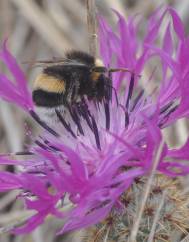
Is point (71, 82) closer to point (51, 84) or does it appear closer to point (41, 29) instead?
point (51, 84)

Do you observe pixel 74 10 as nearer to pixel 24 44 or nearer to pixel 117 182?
pixel 24 44

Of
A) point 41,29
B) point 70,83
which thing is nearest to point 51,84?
point 70,83

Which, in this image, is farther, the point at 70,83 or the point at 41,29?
the point at 41,29

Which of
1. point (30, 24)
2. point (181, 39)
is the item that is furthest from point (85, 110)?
point (30, 24)

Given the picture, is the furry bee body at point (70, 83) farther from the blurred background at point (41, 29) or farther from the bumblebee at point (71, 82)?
the blurred background at point (41, 29)

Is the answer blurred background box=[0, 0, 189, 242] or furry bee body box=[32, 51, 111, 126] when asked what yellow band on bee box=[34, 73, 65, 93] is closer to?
furry bee body box=[32, 51, 111, 126]

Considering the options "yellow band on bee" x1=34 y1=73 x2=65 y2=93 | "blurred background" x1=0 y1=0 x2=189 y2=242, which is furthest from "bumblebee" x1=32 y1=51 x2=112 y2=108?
"blurred background" x1=0 y1=0 x2=189 y2=242
